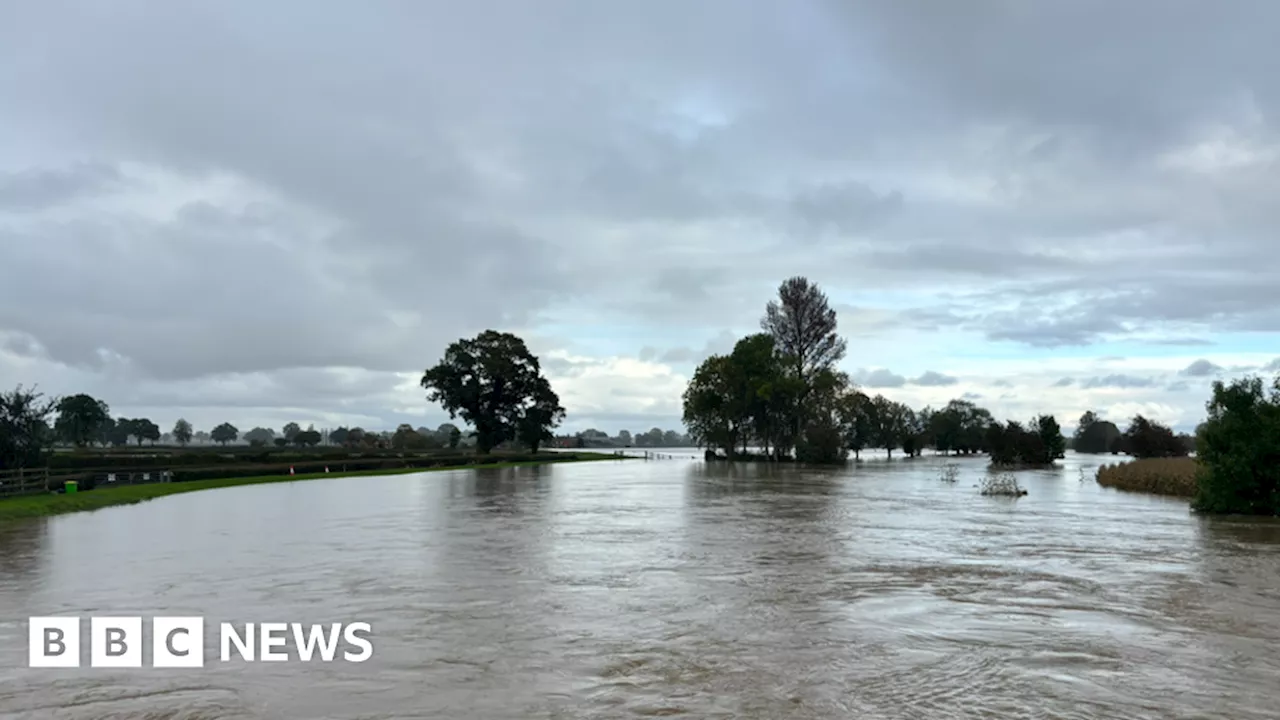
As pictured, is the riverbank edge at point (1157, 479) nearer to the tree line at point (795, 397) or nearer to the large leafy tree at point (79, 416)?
the tree line at point (795, 397)

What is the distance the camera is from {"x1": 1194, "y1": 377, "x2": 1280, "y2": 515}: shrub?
3044 centimetres

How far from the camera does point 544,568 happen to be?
17.5 meters

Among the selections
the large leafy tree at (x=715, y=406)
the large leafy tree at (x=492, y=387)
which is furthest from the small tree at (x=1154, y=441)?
the large leafy tree at (x=492, y=387)

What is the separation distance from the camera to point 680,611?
43.4 ft

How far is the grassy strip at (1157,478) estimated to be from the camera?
41094 mm

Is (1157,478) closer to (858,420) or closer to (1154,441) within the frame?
(1154,441)

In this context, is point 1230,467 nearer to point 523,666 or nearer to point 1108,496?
point 1108,496

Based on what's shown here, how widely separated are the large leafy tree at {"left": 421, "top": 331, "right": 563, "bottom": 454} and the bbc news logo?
82158 mm

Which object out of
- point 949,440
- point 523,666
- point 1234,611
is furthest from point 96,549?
point 949,440

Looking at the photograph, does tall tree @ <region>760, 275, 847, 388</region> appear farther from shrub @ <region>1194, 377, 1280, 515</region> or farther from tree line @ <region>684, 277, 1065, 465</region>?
shrub @ <region>1194, 377, 1280, 515</region>

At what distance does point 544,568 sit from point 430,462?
2471 inches

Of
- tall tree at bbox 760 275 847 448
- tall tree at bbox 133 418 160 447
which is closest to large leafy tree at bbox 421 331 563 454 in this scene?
tall tree at bbox 760 275 847 448

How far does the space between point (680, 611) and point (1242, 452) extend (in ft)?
89.4

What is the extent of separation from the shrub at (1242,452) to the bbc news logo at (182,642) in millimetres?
31269
